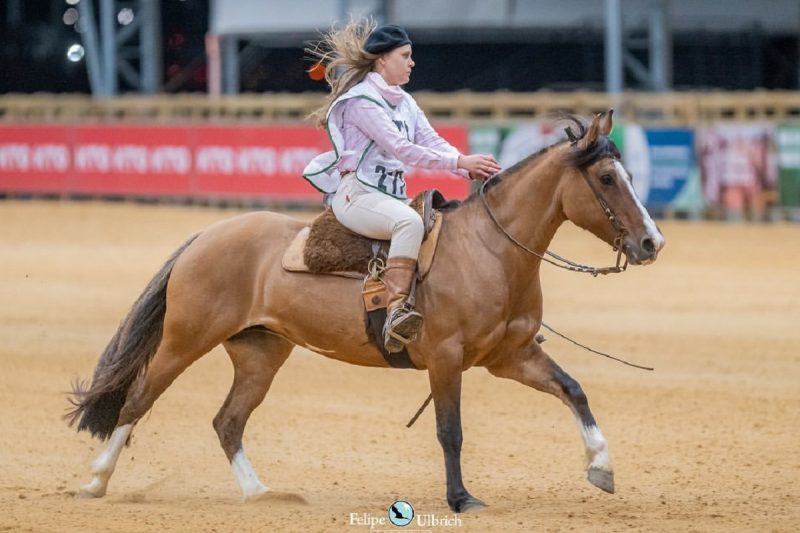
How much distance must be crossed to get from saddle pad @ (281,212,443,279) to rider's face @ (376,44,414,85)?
74cm

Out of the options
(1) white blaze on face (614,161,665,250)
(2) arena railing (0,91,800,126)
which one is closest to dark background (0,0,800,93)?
(2) arena railing (0,91,800,126)

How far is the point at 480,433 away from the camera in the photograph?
9328mm

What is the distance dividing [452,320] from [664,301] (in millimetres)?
8655

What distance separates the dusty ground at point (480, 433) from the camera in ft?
23.5

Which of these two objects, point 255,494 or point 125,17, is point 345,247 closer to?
point 255,494

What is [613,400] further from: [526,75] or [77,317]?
[526,75]

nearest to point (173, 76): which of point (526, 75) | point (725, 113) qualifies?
point (526, 75)

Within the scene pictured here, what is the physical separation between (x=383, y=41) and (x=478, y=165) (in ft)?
2.68

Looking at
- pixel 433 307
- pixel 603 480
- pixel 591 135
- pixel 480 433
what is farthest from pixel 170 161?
pixel 603 480

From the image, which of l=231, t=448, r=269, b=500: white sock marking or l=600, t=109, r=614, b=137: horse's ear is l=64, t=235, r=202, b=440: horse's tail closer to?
l=231, t=448, r=269, b=500: white sock marking

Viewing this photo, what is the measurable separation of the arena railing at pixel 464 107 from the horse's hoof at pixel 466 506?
12.6 metres

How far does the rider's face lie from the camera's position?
719cm

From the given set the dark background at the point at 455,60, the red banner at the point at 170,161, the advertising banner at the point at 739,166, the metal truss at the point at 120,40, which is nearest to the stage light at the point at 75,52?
the dark background at the point at 455,60

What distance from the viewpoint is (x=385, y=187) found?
7285mm
